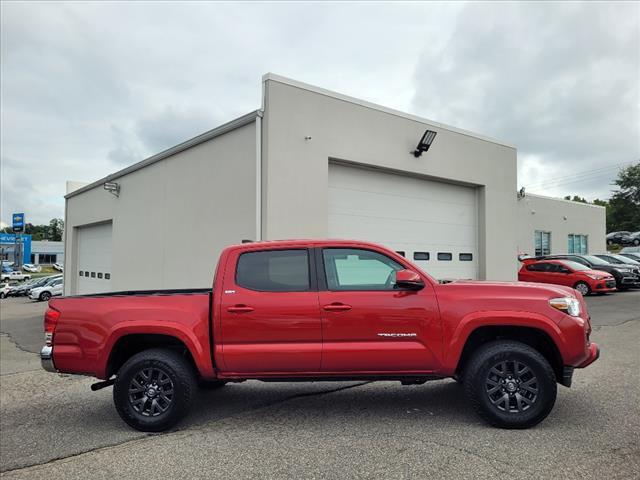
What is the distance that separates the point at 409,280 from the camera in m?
4.36

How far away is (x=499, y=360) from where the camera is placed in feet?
14.3

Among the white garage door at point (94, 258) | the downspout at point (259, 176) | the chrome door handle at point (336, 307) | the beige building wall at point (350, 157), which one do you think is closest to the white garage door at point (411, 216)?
the beige building wall at point (350, 157)

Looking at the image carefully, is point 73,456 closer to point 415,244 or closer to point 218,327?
point 218,327

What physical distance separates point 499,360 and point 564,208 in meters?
27.6

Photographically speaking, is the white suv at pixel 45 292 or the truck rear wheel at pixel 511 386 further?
the white suv at pixel 45 292

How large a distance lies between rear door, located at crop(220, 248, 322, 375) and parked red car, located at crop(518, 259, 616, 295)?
14732mm

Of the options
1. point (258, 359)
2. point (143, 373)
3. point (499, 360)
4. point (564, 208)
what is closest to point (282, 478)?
point (258, 359)

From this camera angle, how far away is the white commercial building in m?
9.45

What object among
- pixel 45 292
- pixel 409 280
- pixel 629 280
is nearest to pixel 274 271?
pixel 409 280

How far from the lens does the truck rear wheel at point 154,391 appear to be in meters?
4.61

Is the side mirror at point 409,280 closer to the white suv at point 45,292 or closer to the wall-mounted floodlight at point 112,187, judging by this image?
the wall-mounted floodlight at point 112,187

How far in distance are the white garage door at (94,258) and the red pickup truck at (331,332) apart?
12142 mm

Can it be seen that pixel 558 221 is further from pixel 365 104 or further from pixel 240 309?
pixel 240 309

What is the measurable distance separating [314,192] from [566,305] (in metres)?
6.07
